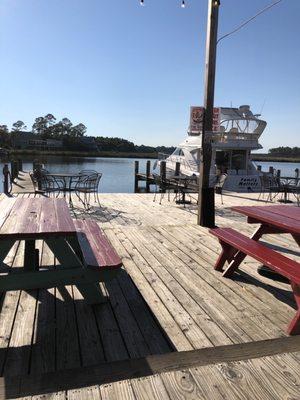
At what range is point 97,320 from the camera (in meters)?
2.71

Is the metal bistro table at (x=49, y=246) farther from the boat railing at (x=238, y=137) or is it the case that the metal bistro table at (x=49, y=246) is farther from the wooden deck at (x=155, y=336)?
the boat railing at (x=238, y=137)

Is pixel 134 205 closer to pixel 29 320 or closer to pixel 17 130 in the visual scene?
pixel 29 320

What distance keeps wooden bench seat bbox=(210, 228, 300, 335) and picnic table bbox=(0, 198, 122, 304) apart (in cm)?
114

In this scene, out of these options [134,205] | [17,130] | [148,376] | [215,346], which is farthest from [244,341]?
[17,130]

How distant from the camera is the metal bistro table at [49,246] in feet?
8.13

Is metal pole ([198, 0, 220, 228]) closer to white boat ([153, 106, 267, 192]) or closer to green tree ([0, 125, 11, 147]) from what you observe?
white boat ([153, 106, 267, 192])

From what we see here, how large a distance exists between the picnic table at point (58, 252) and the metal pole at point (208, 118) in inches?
128

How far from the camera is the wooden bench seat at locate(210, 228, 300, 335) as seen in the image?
8.41ft

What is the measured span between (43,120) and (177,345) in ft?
291

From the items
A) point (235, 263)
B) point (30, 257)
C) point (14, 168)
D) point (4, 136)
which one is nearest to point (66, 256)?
point (30, 257)

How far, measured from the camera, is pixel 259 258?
9.68 feet

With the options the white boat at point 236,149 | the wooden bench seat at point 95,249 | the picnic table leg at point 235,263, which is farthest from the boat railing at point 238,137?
the wooden bench seat at point 95,249

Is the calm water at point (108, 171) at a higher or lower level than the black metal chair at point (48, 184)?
lower

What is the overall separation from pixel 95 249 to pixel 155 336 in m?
0.79
